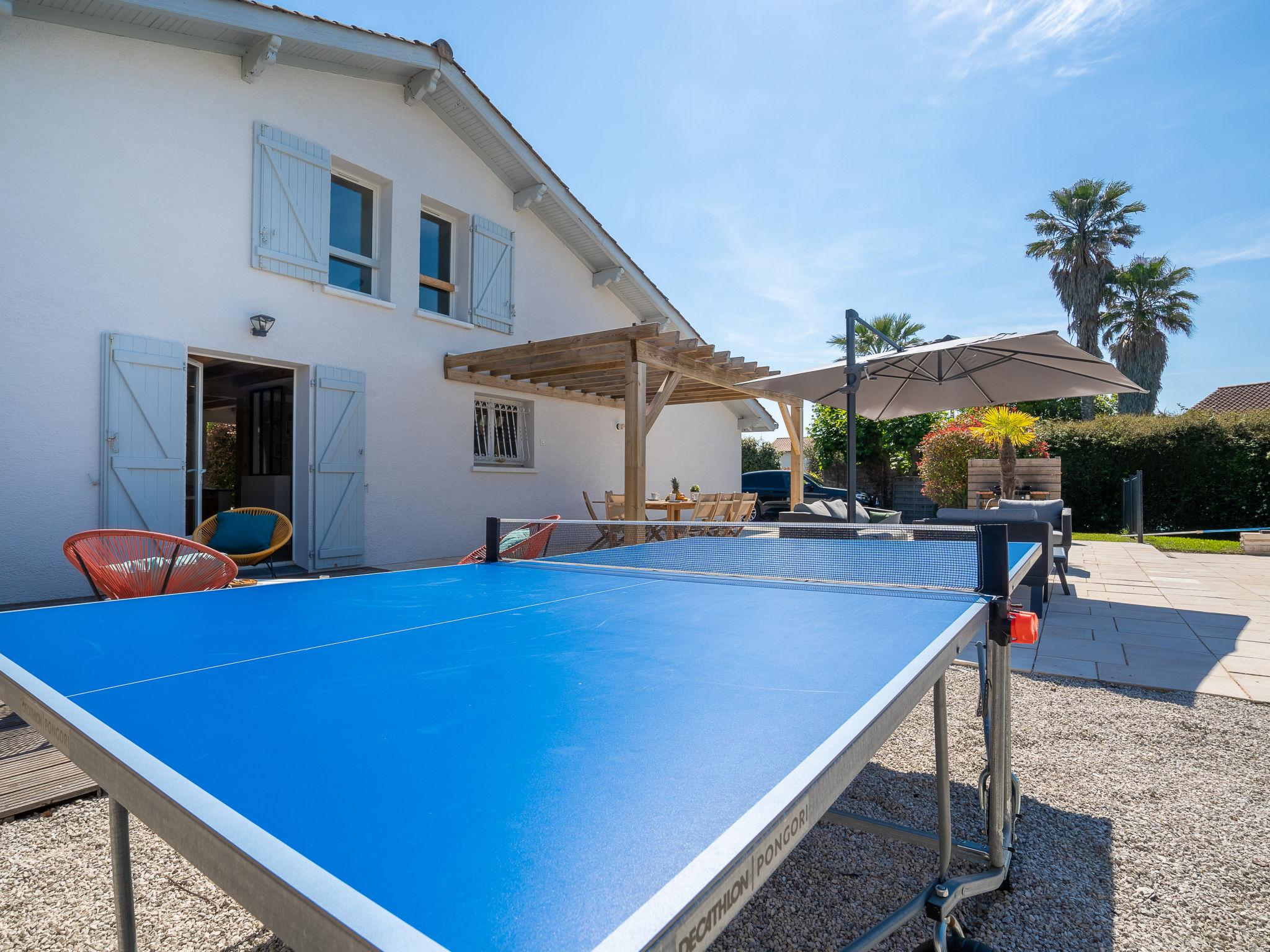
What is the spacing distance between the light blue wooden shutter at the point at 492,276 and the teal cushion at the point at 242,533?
14.0 feet

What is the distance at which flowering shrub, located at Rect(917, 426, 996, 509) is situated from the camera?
14.0m

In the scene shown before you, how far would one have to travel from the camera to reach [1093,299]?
23.2 metres

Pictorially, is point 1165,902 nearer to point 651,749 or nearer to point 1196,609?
point 651,749

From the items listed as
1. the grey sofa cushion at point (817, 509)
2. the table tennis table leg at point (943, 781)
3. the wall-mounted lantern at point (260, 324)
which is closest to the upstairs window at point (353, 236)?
the wall-mounted lantern at point (260, 324)

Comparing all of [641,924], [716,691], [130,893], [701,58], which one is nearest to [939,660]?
[716,691]

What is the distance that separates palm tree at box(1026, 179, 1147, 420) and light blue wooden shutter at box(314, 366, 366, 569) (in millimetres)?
22952

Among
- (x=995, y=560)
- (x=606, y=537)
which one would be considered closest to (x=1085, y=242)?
(x=606, y=537)

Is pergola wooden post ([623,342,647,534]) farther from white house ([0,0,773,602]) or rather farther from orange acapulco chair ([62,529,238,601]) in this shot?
orange acapulco chair ([62,529,238,601])

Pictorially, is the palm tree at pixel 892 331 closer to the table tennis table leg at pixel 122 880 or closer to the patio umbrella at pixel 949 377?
the patio umbrella at pixel 949 377

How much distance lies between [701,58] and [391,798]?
10.7 meters

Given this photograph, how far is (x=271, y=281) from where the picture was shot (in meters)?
7.34

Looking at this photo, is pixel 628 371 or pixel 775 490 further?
pixel 775 490

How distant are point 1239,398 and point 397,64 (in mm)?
30534

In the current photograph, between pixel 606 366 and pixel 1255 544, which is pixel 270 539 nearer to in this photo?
pixel 606 366
